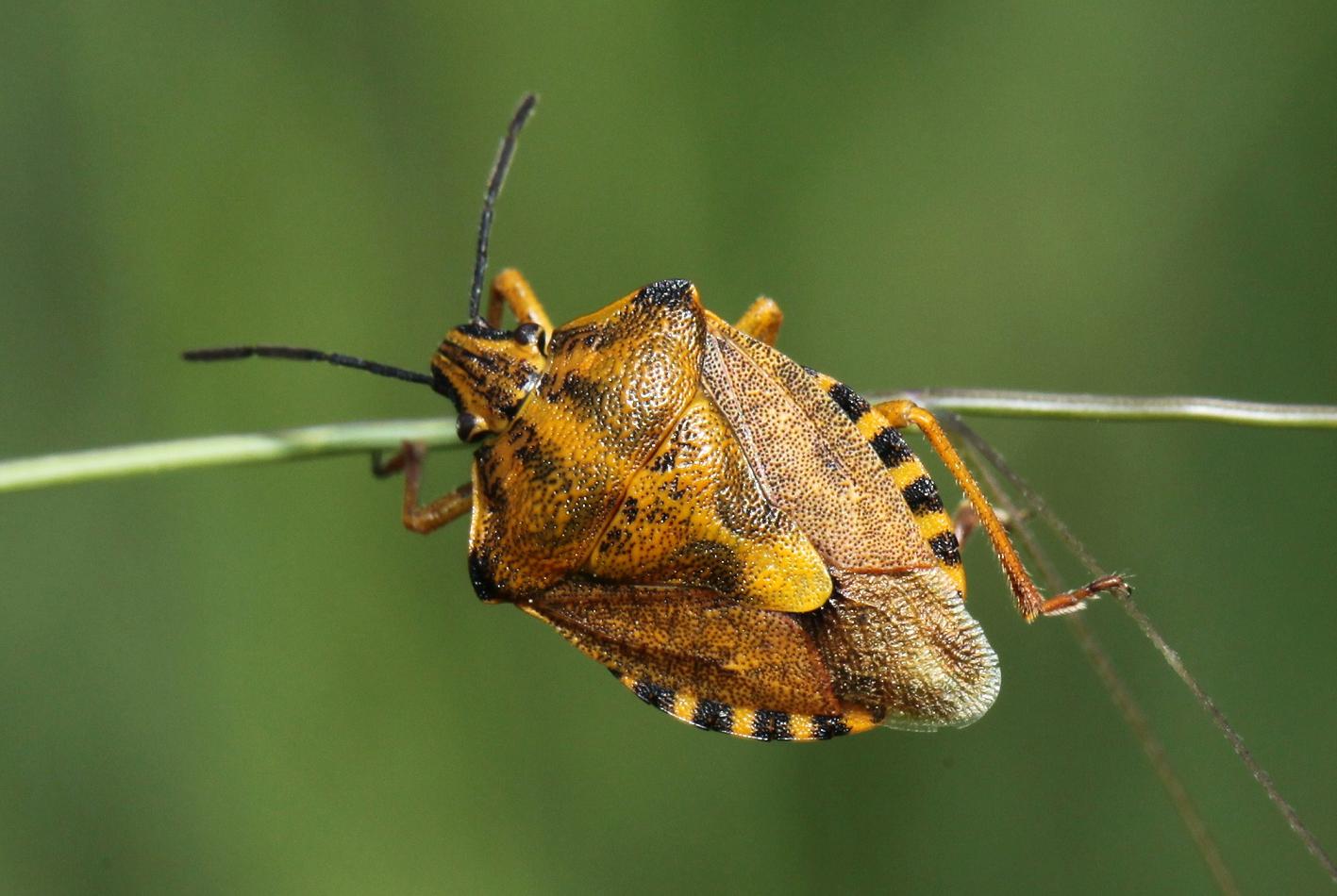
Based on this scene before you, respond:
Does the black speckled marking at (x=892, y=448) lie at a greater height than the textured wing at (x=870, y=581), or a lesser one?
greater

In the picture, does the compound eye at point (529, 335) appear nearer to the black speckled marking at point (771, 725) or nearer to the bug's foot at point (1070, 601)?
the black speckled marking at point (771, 725)

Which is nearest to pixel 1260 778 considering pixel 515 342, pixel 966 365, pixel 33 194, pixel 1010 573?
pixel 1010 573

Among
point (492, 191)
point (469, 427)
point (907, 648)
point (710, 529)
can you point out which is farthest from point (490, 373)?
point (907, 648)

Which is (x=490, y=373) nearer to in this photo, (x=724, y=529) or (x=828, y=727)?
(x=724, y=529)

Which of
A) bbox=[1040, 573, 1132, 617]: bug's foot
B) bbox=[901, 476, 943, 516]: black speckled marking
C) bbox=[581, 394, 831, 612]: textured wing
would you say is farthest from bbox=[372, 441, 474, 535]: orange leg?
bbox=[1040, 573, 1132, 617]: bug's foot

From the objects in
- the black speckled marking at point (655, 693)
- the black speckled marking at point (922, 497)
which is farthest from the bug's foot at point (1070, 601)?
the black speckled marking at point (655, 693)

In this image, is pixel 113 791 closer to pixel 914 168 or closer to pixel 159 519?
pixel 159 519
